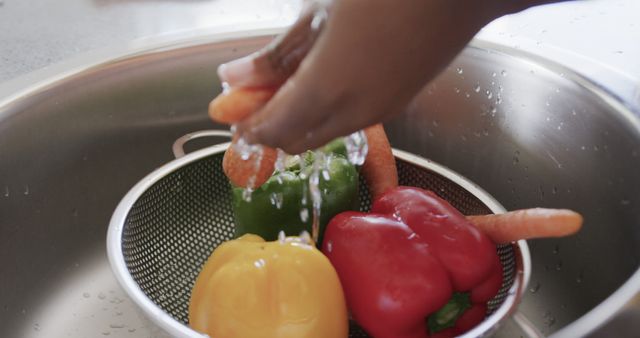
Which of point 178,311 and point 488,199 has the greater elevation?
point 488,199

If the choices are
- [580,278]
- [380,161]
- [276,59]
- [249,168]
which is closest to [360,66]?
[276,59]

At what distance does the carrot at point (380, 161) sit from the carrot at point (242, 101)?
1.08 ft

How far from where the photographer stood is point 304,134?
0.36 metres

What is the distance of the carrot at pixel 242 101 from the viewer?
39 centimetres

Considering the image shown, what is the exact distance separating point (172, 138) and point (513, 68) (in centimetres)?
42

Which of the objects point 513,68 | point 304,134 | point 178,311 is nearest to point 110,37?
point 178,311

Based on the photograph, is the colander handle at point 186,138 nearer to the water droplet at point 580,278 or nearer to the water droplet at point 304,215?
the water droplet at point 304,215

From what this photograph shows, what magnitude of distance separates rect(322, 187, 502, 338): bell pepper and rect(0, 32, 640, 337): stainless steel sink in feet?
0.46

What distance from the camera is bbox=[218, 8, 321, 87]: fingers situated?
39cm

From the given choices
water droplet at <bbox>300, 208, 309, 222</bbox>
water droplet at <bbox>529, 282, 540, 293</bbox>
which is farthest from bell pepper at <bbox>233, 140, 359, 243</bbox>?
water droplet at <bbox>529, 282, 540, 293</bbox>

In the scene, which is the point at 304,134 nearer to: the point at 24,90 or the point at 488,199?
the point at 488,199

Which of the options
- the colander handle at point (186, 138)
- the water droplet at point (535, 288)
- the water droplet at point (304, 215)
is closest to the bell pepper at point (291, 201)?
the water droplet at point (304, 215)

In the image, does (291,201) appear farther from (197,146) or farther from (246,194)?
(197,146)

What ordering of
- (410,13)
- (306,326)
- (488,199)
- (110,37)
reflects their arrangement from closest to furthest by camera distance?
(410,13) → (306,326) → (488,199) → (110,37)
